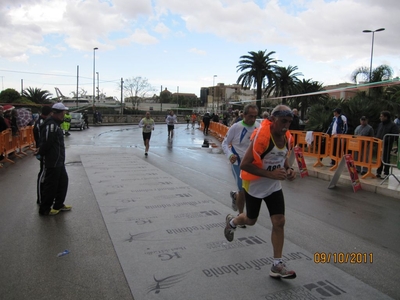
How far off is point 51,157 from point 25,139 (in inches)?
425

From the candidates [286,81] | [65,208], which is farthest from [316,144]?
[286,81]

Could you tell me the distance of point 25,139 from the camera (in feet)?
49.6

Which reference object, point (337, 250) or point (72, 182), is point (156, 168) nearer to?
point (72, 182)

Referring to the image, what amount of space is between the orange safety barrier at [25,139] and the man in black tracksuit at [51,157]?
9188mm

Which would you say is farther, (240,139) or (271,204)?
(240,139)

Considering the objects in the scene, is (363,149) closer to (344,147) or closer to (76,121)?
(344,147)

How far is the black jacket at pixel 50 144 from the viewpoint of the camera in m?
5.66

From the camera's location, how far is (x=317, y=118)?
17.8m

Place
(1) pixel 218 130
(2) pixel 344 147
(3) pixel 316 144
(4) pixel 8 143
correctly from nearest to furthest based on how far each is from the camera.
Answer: (2) pixel 344 147 → (3) pixel 316 144 → (4) pixel 8 143 → (1) pixel 218 130

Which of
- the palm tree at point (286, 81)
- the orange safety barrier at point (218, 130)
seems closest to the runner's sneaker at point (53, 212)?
the orange safety barrier at point (218, 130)

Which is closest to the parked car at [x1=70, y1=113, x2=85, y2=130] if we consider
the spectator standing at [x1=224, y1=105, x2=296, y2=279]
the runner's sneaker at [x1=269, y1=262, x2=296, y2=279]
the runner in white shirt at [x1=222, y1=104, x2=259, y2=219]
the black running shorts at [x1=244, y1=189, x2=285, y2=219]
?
the runner in white shirt at [x1=222, y1=104, x2=259, y2=219]

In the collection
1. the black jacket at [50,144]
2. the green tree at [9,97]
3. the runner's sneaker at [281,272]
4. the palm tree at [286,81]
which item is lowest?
the runner's sneaker at [281,272]

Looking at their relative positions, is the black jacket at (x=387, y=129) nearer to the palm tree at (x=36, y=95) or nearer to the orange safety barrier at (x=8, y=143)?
the orange safety barrier at (x=8, y=143)

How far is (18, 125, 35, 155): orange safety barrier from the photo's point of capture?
1390 cm
